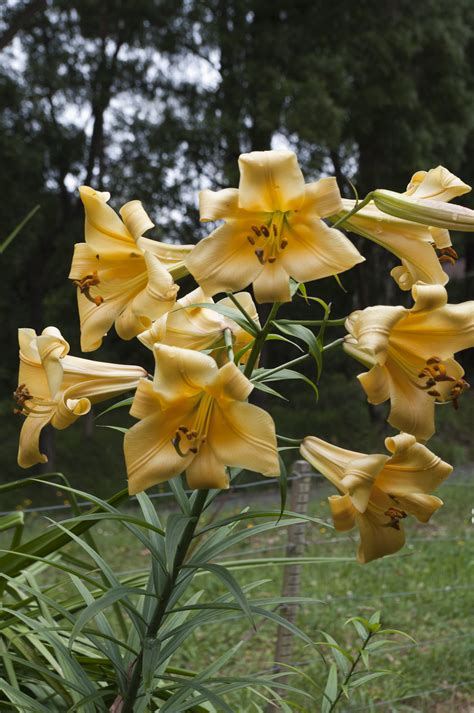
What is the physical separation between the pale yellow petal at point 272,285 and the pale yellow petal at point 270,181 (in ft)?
0.23

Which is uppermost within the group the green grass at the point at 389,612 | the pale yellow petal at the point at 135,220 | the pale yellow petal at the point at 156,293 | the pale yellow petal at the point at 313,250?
the pale yellow petal at the point at 135,220

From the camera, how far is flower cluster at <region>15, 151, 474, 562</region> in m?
0.84

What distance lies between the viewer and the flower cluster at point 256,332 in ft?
2.75

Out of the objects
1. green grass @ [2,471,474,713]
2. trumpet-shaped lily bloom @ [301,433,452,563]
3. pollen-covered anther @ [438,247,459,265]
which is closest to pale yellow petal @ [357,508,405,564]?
trumpet-shaped lily bloom @ [301,433,452,563]

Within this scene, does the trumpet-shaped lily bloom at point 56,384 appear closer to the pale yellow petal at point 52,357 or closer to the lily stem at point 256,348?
the pale yellow petal at point 52,357

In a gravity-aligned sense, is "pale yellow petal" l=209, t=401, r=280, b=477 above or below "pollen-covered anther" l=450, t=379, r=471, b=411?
below

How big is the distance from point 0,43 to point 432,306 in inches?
258

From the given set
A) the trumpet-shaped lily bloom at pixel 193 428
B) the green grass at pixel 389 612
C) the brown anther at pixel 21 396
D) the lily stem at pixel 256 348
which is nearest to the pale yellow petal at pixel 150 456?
the trumpet-shaped lily bloom at pixel 193 428

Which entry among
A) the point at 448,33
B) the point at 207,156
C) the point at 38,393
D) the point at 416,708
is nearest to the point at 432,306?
the point at 38,393

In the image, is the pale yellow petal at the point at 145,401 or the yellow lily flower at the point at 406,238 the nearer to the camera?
the pale yellow petal at the point at 145,401

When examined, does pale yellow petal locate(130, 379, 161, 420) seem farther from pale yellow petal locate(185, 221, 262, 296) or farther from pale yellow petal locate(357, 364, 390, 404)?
pale yellow petal locate(357, 364, 390, 404)

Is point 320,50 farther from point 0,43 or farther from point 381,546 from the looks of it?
point 381,546

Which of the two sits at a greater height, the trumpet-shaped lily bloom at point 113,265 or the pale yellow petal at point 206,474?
the trumpet-shaped lily bloom at point 113,265

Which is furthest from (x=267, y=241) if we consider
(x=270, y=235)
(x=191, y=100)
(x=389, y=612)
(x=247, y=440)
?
(x=191, y=100)
